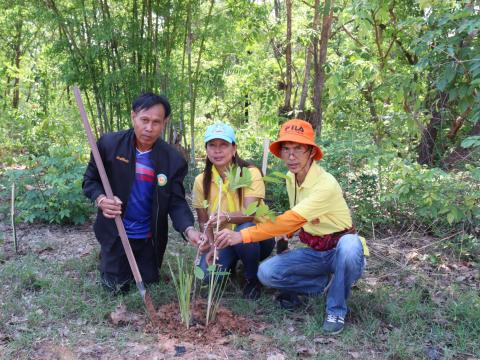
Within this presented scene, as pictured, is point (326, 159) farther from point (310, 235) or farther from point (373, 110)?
point (310, 235)

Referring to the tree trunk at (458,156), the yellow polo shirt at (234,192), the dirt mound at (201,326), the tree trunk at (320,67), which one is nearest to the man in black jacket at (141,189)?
the yellow polo shirt at (234,192)

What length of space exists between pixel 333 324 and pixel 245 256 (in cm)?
78

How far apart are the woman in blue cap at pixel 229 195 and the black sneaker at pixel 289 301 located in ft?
0.63

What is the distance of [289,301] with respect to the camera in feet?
10.3

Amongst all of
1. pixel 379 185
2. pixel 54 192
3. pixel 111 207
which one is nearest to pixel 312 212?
pixel 111 207

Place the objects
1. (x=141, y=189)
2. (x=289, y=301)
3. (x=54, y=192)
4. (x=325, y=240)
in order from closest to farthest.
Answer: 1. (x=325, y=240)
2. (x=289, y=301)
3. (x=141, y=189)
4. (x=54, y=192)

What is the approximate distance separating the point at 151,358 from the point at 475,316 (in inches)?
77.9

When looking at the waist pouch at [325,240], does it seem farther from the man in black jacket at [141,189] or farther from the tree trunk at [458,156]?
the tree trunk at [458,156]

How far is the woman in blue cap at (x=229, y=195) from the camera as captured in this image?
298 centimetres

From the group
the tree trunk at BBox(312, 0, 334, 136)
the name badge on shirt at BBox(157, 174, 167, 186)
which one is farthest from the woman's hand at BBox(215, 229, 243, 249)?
the tree trunk at BBox(312, 0, 334, 136)

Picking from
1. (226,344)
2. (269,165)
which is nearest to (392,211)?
(269,165)

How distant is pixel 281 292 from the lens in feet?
10.6

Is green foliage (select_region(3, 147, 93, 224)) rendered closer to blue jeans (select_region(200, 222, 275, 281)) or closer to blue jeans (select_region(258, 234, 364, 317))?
blue jeans (select_region(200, 222, 275, 281))

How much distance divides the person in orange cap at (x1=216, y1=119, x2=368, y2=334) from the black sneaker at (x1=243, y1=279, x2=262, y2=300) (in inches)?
6.8
